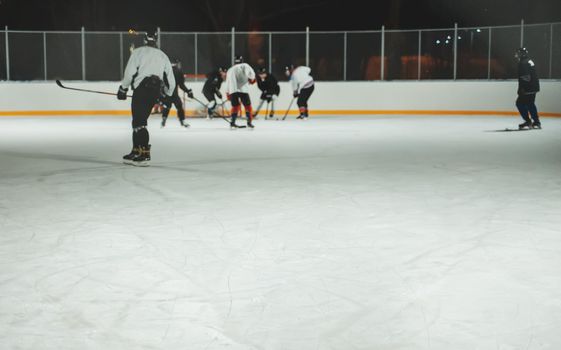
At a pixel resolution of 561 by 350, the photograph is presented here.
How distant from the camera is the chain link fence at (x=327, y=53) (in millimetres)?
22828

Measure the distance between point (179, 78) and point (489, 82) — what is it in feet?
28.9

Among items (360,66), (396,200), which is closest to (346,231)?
(396,200)

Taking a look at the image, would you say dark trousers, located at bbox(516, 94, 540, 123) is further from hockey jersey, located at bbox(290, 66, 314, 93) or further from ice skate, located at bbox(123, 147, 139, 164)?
ice skate, located at bbox(123, 147, 139, 164)

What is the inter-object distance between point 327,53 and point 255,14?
7310 mm

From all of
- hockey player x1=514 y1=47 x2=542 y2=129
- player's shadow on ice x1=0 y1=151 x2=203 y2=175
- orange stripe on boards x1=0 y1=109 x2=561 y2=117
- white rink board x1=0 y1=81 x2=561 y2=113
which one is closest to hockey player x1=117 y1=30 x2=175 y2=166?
player's shadow on ice x1=0 y1=151 x2=203 y2=175

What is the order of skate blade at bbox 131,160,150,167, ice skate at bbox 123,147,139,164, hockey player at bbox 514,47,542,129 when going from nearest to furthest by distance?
skate blade at bbox 131,160,150,167 → ice skate at bbox 123,147,139,164 → hockey player at bbox 514,47,542,129

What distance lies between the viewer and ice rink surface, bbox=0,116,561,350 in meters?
3.46

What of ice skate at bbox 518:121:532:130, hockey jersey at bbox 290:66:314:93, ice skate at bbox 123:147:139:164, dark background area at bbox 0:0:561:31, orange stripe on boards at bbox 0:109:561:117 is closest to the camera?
ice skate at bbox 123:147:139:164

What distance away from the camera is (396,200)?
7.15m

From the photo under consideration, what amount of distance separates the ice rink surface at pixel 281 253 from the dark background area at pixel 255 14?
98.6 feet

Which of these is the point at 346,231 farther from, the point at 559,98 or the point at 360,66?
the point at 360,66

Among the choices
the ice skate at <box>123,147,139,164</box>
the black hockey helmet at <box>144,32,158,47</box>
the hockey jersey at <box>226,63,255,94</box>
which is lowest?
the ice skate at <box>123,147,139,164</box>

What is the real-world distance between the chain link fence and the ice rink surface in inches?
469

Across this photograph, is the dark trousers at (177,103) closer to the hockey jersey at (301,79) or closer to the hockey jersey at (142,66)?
the hockey jersey at (301,79)
